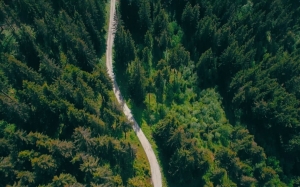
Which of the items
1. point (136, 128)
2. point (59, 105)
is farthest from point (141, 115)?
point (59, 105)

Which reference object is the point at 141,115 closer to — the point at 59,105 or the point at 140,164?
the point at 140,164

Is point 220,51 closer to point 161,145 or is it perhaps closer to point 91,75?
point 161,145

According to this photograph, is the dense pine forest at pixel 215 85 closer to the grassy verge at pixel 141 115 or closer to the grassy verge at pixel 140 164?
the grassy verge at pixel 141 115

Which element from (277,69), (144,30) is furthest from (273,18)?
(144,30)

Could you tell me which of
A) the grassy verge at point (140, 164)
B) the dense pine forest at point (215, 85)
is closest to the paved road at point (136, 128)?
the grassy verge at point (140, 164)

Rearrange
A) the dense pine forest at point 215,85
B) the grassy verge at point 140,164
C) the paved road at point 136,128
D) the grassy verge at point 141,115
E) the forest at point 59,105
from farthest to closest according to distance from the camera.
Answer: the dense pine forest at point 215,85 → the grassy verge at point 141,115 → the paved road at point 136,128 → the grassy verge at point 140,164 → the forest at point 59,105
